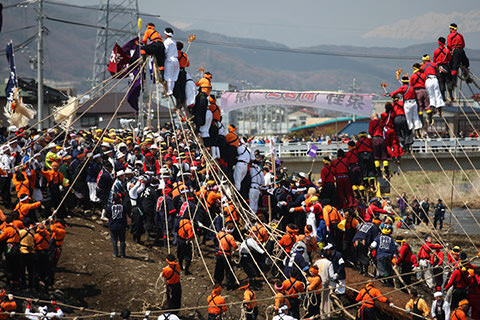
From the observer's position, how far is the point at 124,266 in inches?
517

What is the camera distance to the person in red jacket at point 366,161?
567 inches

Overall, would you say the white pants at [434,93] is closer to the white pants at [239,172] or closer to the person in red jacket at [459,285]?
the person in red jacket at [459,285]

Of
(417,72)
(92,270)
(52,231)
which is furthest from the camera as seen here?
(417,72)

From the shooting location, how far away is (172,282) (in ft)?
37.5

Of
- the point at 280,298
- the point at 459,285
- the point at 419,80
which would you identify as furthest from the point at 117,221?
the point at 419,80

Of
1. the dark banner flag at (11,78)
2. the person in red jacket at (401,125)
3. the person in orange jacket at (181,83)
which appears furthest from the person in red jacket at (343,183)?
the dark banner flag at (11,78)

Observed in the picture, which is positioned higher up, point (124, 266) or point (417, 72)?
point (417, 72)

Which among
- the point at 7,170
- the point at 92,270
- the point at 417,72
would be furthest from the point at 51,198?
the point at 417,72

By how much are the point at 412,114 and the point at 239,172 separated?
394 cm

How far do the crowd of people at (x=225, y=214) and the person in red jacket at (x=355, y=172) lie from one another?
0.08 ft

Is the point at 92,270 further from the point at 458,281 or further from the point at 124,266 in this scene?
the point at 458,281

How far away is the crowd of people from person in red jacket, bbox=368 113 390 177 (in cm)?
2

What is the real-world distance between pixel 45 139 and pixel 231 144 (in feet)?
15.3

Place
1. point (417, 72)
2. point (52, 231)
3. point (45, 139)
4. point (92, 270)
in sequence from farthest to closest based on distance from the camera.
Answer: point (45, 139)
point (417, 72)
point (92, 270)
point (52, 231)
